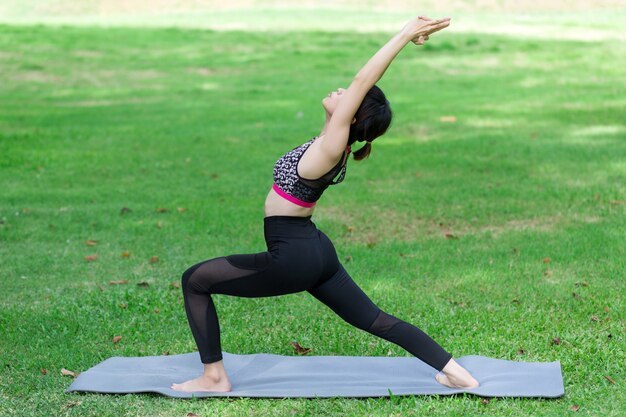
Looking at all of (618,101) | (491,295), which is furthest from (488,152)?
(491,295)

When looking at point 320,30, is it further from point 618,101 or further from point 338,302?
point 338,302

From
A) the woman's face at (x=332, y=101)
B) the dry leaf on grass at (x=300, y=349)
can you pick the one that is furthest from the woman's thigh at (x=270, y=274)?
the dry leaf on grass at (x=300, y=349)

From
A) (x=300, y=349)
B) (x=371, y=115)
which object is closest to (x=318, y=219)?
(x=300, y=349)

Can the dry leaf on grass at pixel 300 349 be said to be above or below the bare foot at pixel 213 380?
below

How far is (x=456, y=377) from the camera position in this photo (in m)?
5.18

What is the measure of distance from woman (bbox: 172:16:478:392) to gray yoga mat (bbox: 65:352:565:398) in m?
0.17

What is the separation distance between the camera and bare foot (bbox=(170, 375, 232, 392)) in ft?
17.2

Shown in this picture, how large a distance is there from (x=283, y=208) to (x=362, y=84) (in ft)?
2.67

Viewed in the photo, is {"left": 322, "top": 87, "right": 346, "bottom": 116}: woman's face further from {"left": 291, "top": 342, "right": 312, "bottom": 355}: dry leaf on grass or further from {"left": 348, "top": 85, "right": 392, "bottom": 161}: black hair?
{"left": 291, "top": 342, "right": 312, "bottom": 355}: dry leaf on grass

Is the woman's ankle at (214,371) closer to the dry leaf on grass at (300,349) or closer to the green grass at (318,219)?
the green grass at (318,219)

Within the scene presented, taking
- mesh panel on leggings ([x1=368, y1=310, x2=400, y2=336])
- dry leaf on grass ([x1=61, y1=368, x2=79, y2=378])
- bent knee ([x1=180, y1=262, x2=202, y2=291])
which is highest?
bent knee ([x1=180, y1=262, x2=202, y2=291])

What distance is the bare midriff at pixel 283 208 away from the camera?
490cm

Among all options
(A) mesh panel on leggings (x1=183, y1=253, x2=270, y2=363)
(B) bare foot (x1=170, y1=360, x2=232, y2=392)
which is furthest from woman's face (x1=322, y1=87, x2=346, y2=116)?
(B) bare foot (x1=170, y1=360, x2=232, y2=392)

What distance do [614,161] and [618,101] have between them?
4.69m
